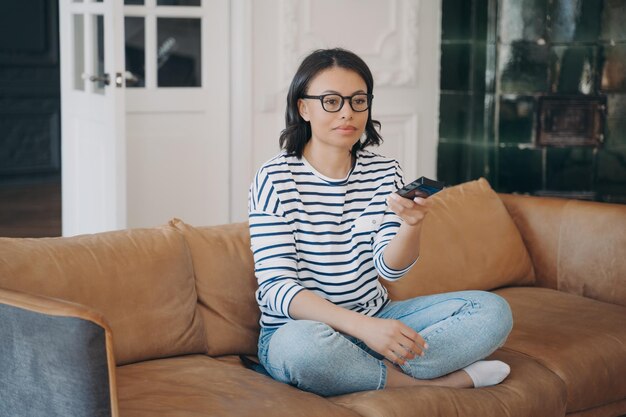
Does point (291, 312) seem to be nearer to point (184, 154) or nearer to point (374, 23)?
point (184, 154)

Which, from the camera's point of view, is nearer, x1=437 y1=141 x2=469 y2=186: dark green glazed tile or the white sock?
the white sock

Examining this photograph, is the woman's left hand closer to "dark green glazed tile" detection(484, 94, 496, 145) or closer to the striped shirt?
the striped shirt

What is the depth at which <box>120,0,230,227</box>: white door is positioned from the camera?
4.46 m

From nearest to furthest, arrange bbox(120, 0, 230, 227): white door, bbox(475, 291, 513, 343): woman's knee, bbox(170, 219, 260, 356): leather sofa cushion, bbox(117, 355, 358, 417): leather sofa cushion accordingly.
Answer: bbox(117, 355, 358, 417): leather sofa cushion
bbox(475, 291, 513, 343): woman's knee
bbox(170, 219, 260, 356): leather sofa cushion
bbox(120, 0, 230, 227): white door

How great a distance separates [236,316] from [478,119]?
9.65 feet

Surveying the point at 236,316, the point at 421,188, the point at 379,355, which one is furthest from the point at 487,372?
the point at 236,316

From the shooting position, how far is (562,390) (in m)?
2.44

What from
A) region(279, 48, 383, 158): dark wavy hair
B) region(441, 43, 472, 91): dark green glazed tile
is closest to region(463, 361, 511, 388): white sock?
region(279, 48, 383, 158): dark wavy hair

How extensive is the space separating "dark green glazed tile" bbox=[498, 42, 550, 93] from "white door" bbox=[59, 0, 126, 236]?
77.6 inches

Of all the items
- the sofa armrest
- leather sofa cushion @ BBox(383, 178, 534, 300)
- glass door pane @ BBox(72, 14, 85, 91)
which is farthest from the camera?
glass door pane @ BBox(72, 14, 85, 91)

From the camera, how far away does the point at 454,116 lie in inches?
206

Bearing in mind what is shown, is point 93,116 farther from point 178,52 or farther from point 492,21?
point 492,21

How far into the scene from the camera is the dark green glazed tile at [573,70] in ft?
15.5

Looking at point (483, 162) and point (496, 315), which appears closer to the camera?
point (496, 315)
